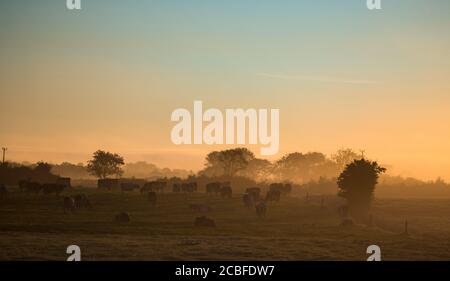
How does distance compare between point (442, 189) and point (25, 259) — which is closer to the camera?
point (25, 259)

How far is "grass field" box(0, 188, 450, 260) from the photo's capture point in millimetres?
33500

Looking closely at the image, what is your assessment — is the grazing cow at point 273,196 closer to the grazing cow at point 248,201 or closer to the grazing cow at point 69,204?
the grazing cow at point 248,201

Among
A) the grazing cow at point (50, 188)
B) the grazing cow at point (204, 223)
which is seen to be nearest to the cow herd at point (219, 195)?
the grazing cow at point (204, 223)

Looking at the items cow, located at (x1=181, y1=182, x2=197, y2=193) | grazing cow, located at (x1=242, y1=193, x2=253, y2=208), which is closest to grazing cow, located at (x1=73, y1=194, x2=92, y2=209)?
grazing cow, located at (x1=242, y1=193, x2=253, y2=208)

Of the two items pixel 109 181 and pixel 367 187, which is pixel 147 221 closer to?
pixel 367 187

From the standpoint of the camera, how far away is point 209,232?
46719 mm

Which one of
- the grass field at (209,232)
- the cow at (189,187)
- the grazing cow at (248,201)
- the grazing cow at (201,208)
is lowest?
the grass field at (209,232)

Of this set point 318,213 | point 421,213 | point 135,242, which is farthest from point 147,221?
point 421,213

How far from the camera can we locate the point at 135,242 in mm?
37562

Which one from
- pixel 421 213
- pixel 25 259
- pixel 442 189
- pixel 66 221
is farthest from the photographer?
pixel 442 189

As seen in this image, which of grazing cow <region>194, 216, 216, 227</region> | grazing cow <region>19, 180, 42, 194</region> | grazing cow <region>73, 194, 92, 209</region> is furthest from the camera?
grazing cow <region>19, 180, 42, 194</region>

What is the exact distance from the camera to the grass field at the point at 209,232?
33.5 meters

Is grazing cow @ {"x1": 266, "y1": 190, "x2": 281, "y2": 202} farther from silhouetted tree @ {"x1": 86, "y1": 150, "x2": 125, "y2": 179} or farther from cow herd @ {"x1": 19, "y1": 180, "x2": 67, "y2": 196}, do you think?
silhouetted tree @ {"x1": 86, "y1": 150, "x2": 125, "y2": 179}
